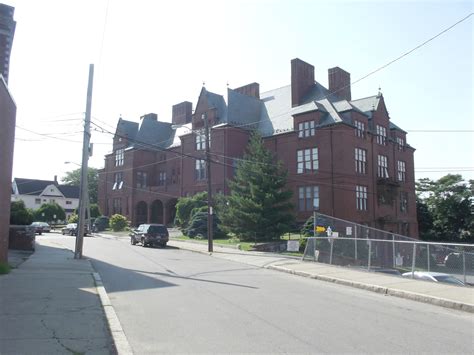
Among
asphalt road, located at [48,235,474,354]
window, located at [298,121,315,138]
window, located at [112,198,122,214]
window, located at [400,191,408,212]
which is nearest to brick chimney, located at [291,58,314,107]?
window, located at [298,121,315,138]

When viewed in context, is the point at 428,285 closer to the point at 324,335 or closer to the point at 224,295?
the point at 224,295

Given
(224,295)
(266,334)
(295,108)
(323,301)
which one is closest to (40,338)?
(266,334)

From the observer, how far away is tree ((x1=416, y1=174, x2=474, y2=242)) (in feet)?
186

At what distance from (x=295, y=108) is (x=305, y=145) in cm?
482

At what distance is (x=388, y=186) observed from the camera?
4494 cm

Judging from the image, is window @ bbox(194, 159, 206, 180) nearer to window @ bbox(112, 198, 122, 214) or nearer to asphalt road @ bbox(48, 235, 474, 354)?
window @ bbox(112, 198, 122, 214)

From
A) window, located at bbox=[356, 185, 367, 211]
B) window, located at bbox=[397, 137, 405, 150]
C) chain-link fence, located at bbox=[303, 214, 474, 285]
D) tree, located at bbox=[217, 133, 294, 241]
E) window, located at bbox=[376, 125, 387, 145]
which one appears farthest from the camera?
window, located at bbox=[397, 137, 405, 150]

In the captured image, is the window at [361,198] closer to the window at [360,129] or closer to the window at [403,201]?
the window at [360,129]

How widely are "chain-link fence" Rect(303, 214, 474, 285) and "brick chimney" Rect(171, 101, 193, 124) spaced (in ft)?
139

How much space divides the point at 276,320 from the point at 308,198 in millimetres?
33766

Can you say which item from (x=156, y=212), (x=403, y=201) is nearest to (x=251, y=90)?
(x=156, y=212)

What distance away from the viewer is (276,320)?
831 centimetres

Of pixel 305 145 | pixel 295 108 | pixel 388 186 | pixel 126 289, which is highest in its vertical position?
pixel 295 108

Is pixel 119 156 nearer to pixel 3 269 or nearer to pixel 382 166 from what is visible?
pixel 382 166
